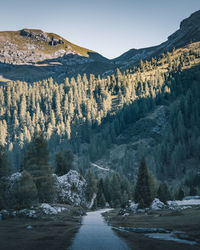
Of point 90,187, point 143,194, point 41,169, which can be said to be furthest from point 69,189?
point 143,194

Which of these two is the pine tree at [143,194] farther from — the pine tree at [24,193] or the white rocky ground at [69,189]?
the pine tree at [24,193]

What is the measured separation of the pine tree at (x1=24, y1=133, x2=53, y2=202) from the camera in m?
50.6

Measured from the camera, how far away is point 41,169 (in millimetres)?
53375

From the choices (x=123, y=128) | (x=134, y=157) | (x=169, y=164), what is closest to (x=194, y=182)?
(x=169, y=164)

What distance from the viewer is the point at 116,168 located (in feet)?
493

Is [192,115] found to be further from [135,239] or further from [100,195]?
[135,239]

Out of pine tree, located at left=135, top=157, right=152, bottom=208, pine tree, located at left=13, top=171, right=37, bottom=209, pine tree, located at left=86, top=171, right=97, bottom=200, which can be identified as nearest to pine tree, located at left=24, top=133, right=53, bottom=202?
pine tree, located at left=13, top=171, right=37, bottom=209

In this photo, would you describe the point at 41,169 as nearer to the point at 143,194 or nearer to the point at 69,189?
the point at 69,189

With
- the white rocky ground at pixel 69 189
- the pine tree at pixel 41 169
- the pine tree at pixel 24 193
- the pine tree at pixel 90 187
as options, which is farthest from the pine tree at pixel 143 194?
the pine tree at pixel 90 187

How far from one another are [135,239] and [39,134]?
44751 millimetres

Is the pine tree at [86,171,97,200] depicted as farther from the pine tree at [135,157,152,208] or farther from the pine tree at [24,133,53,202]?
the pine tree at [135,157,152,208]

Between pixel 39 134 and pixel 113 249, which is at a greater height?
pixel 39 134

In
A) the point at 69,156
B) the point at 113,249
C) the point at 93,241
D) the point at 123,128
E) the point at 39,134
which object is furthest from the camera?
the point at 123,128

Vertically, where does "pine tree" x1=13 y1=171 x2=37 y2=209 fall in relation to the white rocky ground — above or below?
above
